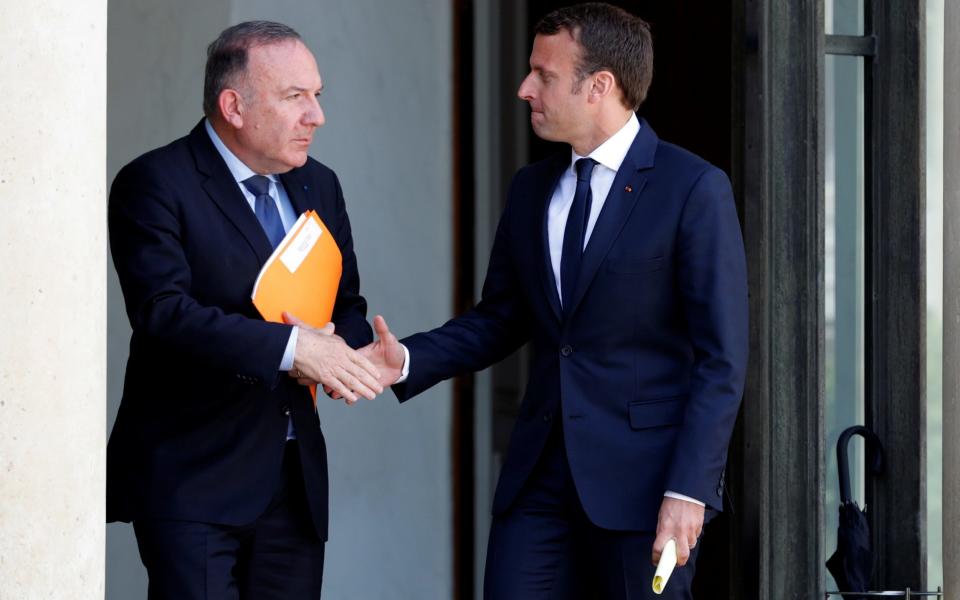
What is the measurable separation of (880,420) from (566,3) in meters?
1.95

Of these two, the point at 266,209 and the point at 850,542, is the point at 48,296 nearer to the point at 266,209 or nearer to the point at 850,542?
the point at 266,209

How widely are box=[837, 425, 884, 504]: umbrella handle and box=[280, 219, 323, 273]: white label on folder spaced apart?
1.56 meters

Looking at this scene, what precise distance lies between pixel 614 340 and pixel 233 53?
102 centimetres

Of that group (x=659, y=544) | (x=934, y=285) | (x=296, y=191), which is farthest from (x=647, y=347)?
(x=934, y=285)

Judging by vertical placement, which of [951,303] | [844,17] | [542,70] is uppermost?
[844,17]

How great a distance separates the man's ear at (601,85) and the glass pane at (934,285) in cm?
113

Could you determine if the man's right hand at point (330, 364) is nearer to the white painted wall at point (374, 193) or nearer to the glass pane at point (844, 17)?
the glass pane at point (844, 17)

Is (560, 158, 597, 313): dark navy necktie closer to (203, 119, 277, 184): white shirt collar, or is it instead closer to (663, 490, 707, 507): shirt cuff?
(663, 490, 707, 507): shirt cuff

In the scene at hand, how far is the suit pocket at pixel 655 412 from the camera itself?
363 centimetres

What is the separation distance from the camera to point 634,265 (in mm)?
3607

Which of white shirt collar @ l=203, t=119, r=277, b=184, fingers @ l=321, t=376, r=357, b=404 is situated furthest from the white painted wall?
fingers @ l=321, t=376, r=357, b=404

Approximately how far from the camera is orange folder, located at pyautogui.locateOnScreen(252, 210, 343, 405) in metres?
3.65

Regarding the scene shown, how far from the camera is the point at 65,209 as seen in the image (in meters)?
3.17

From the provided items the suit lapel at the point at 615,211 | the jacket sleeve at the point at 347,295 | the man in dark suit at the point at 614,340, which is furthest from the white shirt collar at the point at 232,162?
the suit lapel at the point at 615,211
